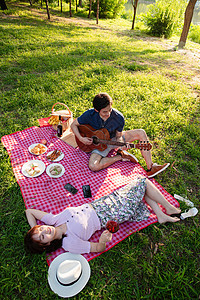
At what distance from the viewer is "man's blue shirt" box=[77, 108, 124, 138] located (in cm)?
362

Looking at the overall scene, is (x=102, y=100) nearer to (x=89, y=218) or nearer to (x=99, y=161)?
(x=99, y=161)

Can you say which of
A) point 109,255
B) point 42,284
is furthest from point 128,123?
point 42,284

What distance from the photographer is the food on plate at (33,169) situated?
134 inches

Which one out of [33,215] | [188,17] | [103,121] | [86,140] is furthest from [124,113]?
[188,17]

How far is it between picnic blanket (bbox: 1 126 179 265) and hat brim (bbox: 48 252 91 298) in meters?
0.14

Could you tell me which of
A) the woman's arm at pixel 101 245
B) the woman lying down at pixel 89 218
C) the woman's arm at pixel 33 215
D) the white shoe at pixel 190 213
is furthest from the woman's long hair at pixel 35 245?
the white shoe at pixel 190 213

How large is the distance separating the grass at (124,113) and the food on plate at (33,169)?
30cm

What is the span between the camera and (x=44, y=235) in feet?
7.45

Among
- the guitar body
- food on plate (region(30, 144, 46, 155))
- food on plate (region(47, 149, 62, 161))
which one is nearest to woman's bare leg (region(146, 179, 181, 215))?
the guitar body

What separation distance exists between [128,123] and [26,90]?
3.40 m

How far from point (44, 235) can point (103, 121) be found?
7.41 feet

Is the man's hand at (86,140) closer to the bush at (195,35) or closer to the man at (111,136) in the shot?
the man at (111,136)

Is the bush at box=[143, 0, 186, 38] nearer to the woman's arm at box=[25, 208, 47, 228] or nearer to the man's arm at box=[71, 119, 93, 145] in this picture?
the man's arm at box=[71, 119, 93, 145]


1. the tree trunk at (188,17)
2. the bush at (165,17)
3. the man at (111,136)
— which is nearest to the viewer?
the man at (111,136)
